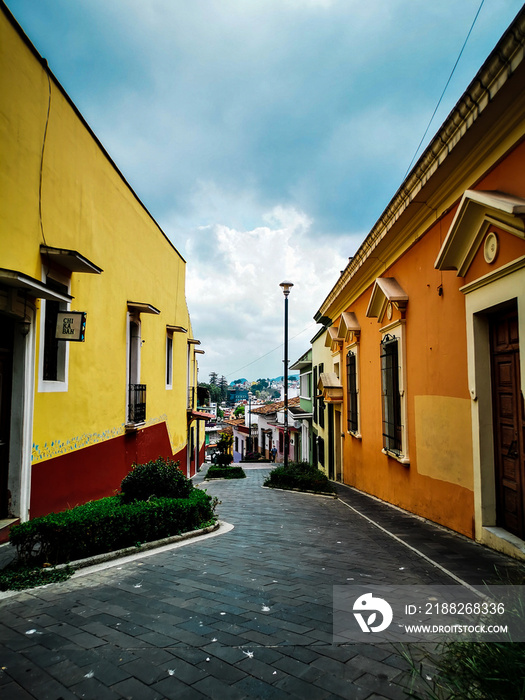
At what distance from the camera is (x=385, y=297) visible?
8.66m

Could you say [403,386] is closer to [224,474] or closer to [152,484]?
[152,484]

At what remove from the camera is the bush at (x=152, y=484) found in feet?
21.2

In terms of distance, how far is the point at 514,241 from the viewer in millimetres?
4543

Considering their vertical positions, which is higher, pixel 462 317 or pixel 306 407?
pixel 462 317

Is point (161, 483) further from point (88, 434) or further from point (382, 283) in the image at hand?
point (382, 283)

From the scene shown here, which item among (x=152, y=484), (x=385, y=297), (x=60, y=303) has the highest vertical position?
(x=385, y=297)

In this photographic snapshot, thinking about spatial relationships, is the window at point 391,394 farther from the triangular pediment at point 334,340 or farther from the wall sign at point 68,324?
the wall sign at point 68,324

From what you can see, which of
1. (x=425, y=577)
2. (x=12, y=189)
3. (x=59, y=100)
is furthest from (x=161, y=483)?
(x=59, y=100)

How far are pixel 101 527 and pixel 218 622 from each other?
2.38m

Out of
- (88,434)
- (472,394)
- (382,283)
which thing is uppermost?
(382,283)

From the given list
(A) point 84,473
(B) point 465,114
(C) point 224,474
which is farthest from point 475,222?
(C) point 224,474

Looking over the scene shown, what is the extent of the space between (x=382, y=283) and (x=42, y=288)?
5.94 metres

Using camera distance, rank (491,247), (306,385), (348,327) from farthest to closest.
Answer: (306,385), (348,327), (491,247)

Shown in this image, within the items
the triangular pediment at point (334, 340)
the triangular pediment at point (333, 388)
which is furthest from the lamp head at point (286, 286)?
the triangular pediment at point (333, 388)
